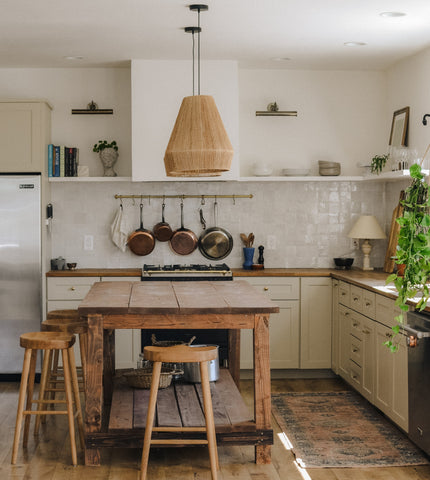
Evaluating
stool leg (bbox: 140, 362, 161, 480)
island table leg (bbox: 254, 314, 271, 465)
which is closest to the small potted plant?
island table leg (bbox: 254, 314, 271, 465)

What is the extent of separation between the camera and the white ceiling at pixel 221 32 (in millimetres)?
4250

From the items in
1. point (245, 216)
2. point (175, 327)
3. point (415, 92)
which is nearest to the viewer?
point (175, 327)

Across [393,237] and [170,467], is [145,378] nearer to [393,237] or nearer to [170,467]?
[170,467]

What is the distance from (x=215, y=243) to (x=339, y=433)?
94.7 inches

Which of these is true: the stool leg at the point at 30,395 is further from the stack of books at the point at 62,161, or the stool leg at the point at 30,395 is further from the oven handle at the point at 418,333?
the stack of books at the point at 62,161

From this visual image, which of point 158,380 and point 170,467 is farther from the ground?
point 158,380

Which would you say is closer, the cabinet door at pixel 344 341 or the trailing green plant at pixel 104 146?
the cabinet door at pixel 344 341

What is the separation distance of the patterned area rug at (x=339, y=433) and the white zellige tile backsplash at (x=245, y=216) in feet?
5.09

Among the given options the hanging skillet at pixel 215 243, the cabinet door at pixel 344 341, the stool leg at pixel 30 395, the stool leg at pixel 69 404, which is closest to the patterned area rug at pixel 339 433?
the cabinet door at pixel 344 341

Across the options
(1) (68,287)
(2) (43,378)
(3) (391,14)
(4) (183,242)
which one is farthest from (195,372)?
(3) (391,14)

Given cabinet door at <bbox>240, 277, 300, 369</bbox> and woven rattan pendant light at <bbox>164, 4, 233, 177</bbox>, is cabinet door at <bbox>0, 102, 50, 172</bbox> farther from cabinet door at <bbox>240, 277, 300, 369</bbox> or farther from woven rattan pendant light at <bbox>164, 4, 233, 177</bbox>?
woven rattan pendant light at <bbox>164, 4, 233, 177</bbox>

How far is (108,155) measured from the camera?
603 centimetres

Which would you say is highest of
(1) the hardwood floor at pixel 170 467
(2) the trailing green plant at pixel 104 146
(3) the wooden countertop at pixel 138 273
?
(2) the trailing green plant at pixel 104 146

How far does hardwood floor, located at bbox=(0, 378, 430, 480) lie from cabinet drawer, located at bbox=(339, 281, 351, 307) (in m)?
1.55
